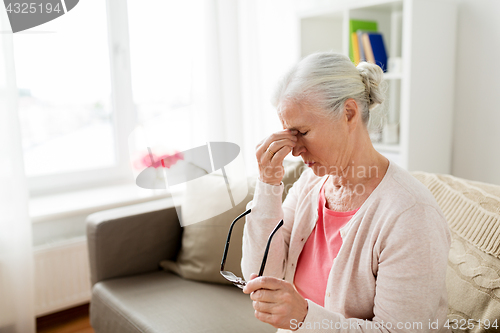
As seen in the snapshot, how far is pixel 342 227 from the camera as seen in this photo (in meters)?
1.04

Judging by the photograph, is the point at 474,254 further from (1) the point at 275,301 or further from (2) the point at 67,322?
(2) the point at 67,322

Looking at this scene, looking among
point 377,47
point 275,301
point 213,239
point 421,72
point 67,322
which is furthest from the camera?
point 67,322

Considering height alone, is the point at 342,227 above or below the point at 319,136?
below

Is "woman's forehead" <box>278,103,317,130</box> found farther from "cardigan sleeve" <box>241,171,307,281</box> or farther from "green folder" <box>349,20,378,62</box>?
"green folder" <box>349,20,378,62</box>

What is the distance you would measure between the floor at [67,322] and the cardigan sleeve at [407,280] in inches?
64.8

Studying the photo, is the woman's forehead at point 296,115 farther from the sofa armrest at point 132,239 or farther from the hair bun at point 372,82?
the sofa armrest at point 132,239

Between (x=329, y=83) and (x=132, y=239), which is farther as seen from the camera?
(x=132, y=239)

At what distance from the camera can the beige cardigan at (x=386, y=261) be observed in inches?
34.3

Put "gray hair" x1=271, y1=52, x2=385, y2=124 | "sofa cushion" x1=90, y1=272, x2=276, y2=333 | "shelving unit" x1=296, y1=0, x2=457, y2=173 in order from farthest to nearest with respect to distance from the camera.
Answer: "shelving unit" x1=296, y1=0, x2=457, y2=173 < "sofa cushion" x1=90, y1=272, x2=276, y2=333 < "gray hair" x1=271, y1=52, x2=385, y2=124

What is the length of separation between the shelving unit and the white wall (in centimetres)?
5

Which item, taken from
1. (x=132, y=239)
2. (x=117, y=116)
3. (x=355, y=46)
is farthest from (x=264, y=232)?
(x=117, y=116)

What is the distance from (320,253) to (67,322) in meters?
1.69

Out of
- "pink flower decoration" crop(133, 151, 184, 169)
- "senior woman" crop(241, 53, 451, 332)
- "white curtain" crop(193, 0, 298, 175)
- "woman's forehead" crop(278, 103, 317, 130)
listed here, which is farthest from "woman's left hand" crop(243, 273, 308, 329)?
"white curtain" crop(193, 0, 298, 175)

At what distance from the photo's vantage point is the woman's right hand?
1018mm
